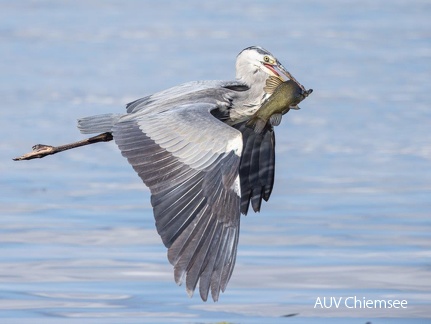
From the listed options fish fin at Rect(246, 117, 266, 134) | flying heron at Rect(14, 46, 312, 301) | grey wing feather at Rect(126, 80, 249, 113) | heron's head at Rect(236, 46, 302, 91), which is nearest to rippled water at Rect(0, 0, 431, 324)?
flying heron at Rect(14, 46, 312, 301)

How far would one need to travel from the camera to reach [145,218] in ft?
35.1

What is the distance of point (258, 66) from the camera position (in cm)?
1000

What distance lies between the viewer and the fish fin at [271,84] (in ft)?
31.7

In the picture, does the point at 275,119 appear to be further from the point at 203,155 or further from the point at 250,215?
the point at 250,215

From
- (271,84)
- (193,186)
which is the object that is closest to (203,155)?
(193,186)

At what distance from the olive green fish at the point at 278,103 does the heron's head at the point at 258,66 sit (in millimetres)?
545

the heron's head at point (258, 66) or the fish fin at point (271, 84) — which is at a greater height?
the heron's head at point (258, 66)

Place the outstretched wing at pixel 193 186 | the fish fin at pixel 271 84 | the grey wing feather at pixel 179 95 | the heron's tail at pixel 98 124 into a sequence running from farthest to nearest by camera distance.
Result: the fish fin at pixel 271 84
the grey wing feather at pixel 179 95
the heron's tail at pixel 98 124
the outstretched wing at pixel 193 186

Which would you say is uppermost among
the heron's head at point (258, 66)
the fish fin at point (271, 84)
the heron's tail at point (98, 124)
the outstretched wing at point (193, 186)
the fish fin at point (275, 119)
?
the heron's head at point (258, 66)

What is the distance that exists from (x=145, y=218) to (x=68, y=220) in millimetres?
690

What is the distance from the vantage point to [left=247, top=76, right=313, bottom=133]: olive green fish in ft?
29.3

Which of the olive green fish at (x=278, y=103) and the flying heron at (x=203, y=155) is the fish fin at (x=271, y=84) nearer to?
the flying heron at (x=203, y=155)

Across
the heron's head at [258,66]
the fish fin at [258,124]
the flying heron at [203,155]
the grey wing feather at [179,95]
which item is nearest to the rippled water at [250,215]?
the flying heron at [203,155]

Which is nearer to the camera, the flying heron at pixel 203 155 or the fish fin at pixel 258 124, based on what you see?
the flying heron at pixel 203 155
